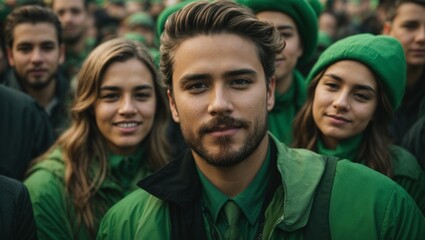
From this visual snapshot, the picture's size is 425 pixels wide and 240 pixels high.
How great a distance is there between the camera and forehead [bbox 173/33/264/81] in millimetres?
2834

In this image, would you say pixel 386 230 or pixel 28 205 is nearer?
pixel 386 230

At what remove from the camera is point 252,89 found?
290cm

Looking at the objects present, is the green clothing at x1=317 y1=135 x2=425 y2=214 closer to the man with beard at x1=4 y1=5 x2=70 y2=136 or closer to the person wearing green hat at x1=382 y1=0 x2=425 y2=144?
the person wearing green hat at x1=382 y1=0 x2=425 y2=144

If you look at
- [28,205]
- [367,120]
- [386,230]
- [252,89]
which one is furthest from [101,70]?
[386,230]

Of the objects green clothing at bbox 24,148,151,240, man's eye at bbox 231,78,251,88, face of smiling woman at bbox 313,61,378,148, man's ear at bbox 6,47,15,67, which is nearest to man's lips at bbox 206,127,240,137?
man's eye at bbox 231,78,251,88

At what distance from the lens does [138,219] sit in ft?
9.91

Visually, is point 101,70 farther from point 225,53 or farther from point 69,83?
point 69,83

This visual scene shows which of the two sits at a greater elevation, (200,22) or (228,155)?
(200,22)

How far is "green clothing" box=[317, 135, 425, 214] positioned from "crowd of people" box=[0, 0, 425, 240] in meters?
0.01

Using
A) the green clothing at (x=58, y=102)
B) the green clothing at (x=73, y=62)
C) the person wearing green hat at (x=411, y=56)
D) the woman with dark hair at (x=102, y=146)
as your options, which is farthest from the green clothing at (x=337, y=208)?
the green clothing at (x=73, y=62)

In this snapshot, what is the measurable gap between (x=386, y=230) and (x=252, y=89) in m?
1.00

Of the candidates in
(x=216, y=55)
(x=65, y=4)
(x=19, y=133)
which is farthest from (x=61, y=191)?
(x=65, y=4)

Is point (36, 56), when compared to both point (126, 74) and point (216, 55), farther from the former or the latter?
point (216, 55)

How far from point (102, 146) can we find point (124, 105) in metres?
0.41
